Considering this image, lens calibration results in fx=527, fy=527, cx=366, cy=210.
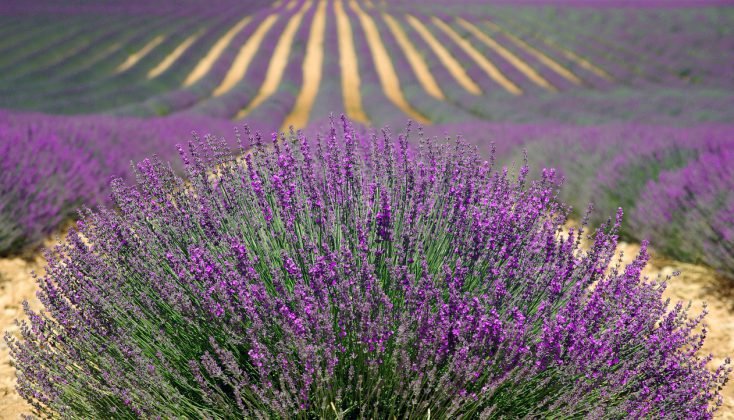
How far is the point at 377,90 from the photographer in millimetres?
19688

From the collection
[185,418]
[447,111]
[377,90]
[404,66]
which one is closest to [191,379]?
[185,418]

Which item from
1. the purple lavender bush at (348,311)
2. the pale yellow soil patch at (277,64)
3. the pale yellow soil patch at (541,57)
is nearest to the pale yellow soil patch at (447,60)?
the pale yellow soil patch at (541,57)

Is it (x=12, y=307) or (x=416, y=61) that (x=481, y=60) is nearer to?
(x=416, y=61)

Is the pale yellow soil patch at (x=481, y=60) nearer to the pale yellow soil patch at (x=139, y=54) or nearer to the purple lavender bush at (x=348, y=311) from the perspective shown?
the pale yellow soil patch at (x=139, y=54)

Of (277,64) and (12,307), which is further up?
(12,307)

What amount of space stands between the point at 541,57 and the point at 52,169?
83.0 ft

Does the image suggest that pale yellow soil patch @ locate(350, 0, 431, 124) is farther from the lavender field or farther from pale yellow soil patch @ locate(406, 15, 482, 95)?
the lavender field

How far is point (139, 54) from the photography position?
24359mm

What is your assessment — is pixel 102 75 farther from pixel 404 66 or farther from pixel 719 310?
pixel 719 310

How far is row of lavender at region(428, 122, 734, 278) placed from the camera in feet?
12.6

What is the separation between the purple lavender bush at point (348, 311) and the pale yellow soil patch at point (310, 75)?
11.1 m

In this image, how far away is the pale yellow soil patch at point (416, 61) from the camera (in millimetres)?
21823

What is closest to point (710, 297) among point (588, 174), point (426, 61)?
point (588, 174)

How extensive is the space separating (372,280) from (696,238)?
333cm
